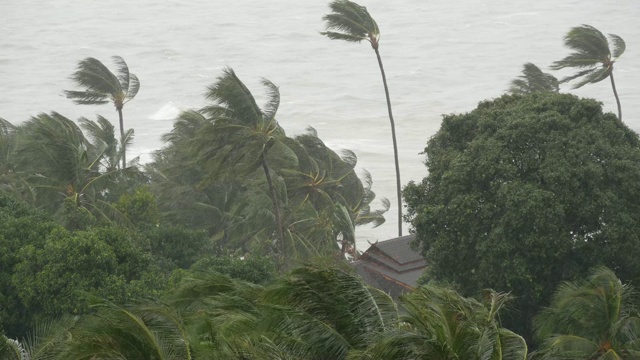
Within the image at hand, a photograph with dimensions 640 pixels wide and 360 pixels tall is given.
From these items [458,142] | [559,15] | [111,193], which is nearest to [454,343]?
[458,142]

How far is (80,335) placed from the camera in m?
9.07

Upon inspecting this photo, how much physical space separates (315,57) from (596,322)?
82599 millimetres

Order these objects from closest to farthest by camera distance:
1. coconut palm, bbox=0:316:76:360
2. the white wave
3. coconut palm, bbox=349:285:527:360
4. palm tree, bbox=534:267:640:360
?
coconut palm, bbox=349:285:527:360
coconut palm, bbox=0:316:76:360
palm tree, bbox=534:267:640:360
the white wave

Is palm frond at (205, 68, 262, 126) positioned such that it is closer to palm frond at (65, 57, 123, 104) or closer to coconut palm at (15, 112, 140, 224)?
coconut palm at (15, 112, 140, 224)

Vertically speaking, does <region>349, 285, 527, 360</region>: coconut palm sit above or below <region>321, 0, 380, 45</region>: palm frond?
below

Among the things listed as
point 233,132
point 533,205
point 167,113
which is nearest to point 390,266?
point 233,132

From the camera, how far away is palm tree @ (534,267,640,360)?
13.0 m

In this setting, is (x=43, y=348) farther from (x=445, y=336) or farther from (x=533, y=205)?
(x=533, y=205)

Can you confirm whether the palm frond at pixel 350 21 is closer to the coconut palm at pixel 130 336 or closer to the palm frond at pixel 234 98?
the palm frond at pixel 234 98

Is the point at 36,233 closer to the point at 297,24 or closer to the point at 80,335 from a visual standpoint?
the point at 80,335

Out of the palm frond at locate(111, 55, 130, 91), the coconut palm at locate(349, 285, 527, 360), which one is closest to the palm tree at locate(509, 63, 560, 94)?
the palm frond at locate(111, 55, 130, 91)

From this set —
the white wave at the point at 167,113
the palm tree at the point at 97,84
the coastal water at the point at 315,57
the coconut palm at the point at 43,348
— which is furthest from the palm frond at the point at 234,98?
the white wave at the point at 167,113

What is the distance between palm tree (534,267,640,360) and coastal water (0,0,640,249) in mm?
38451

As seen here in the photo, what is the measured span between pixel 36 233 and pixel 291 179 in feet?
39.3
